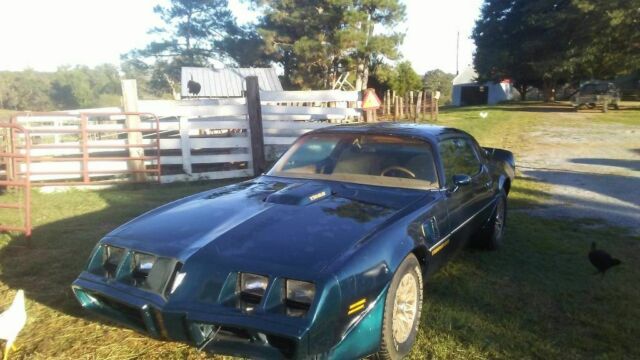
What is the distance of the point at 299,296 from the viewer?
7.64 ft

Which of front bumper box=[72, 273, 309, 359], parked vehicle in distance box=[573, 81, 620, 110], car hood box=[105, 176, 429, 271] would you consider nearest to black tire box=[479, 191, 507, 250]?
car hood box=[105, 176, 429, 271]

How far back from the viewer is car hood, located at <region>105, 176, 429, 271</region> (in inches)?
99.5

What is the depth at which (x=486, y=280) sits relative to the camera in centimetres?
410

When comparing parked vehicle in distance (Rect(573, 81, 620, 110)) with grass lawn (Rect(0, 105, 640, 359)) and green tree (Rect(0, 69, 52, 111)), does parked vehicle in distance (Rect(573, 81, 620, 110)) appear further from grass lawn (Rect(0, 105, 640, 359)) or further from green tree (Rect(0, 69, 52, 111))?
green tree (Rect(0, 69, 52, 111))

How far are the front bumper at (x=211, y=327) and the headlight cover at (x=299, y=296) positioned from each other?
11cm

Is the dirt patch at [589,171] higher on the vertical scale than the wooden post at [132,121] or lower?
lower

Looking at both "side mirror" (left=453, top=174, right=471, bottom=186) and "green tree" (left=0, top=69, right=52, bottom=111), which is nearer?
"side mirror" (left=453, top=174, right=471, bottom=186)

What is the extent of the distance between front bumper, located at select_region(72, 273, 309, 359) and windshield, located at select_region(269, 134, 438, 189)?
1786 mm

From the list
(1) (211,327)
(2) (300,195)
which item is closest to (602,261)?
(2) (300,195)

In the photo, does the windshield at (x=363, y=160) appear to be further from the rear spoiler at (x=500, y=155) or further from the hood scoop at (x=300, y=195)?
the rear spoiler at (x=500, y=155)

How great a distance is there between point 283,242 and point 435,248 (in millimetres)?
1253

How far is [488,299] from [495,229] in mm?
1345

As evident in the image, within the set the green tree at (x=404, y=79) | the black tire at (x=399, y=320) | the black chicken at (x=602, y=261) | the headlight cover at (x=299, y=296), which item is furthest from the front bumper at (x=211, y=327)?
the green tree at (x=404, y=79)

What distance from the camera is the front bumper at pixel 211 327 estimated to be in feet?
7.27
